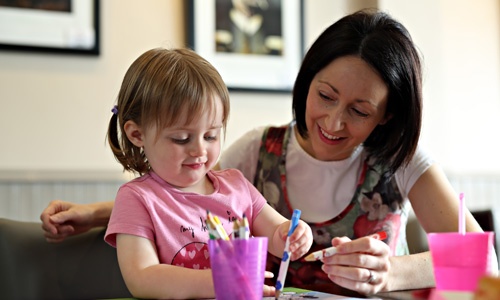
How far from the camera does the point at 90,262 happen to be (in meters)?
1.52

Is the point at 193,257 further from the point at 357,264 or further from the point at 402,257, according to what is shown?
the point at 402,257

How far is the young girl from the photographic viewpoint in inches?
48.1

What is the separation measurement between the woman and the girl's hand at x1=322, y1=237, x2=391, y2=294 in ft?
0.73

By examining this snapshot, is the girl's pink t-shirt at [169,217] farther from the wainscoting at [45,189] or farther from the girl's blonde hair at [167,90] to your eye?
A: the wainscoting at [45,189]

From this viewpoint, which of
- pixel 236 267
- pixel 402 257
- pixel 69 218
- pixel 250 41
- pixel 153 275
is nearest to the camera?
pixel 236 267

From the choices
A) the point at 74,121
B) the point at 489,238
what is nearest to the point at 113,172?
the point at 74,121

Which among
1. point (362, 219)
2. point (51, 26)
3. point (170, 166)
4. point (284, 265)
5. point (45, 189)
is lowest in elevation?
point (45, 189)

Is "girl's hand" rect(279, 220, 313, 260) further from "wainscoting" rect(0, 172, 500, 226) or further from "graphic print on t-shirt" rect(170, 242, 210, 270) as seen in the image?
"wainscoting" rect(0, 172, 500, 226)

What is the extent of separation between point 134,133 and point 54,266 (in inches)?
15.9

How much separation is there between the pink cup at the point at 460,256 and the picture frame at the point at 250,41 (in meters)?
1.93

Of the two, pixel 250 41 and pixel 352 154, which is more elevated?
pixel 250 41

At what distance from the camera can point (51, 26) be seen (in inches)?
101

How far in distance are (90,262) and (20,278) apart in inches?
6.3

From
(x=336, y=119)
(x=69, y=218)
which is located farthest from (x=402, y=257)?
(x=69, y=218)
